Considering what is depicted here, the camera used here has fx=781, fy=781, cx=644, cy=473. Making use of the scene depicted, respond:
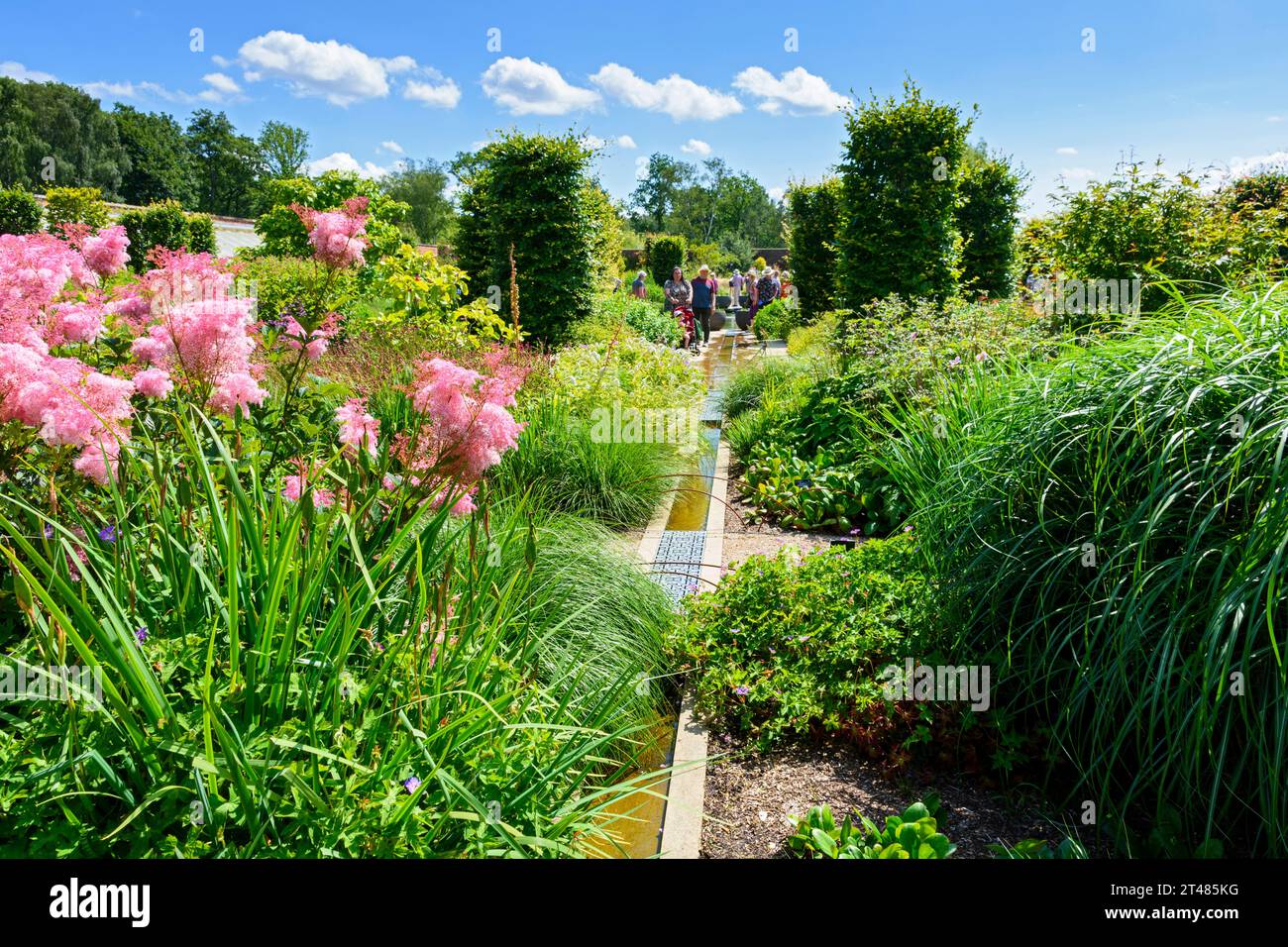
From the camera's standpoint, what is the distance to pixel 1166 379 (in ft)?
8.77

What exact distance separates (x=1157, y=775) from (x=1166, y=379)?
4.25ft

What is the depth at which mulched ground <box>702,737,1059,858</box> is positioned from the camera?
106 inches

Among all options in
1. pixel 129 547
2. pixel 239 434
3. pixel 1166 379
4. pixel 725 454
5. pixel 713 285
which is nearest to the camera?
pixel 129 547

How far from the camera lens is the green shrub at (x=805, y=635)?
11.0 feet

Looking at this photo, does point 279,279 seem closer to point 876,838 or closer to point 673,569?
point 673,569

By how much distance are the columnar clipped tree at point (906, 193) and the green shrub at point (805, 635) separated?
8.36 meters

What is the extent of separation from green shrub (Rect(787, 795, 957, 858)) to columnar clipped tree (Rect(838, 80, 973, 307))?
9896mm

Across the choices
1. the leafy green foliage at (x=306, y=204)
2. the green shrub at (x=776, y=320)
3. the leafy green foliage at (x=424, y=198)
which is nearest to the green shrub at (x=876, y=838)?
the leafy green foliage at (x=306, y=204)

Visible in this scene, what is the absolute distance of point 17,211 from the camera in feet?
75.5

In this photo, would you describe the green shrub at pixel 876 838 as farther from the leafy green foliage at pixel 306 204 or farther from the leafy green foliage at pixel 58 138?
the leafy green foliage at pixel 58 138

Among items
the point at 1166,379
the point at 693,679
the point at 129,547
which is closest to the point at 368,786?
the point at 129,547

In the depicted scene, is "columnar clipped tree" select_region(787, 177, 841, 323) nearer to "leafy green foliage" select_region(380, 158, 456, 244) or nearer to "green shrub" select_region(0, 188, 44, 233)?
"green shrub" select_region(0, 188, 44, 233)

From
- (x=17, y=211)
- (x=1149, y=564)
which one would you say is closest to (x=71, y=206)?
(x=17, y=211)
